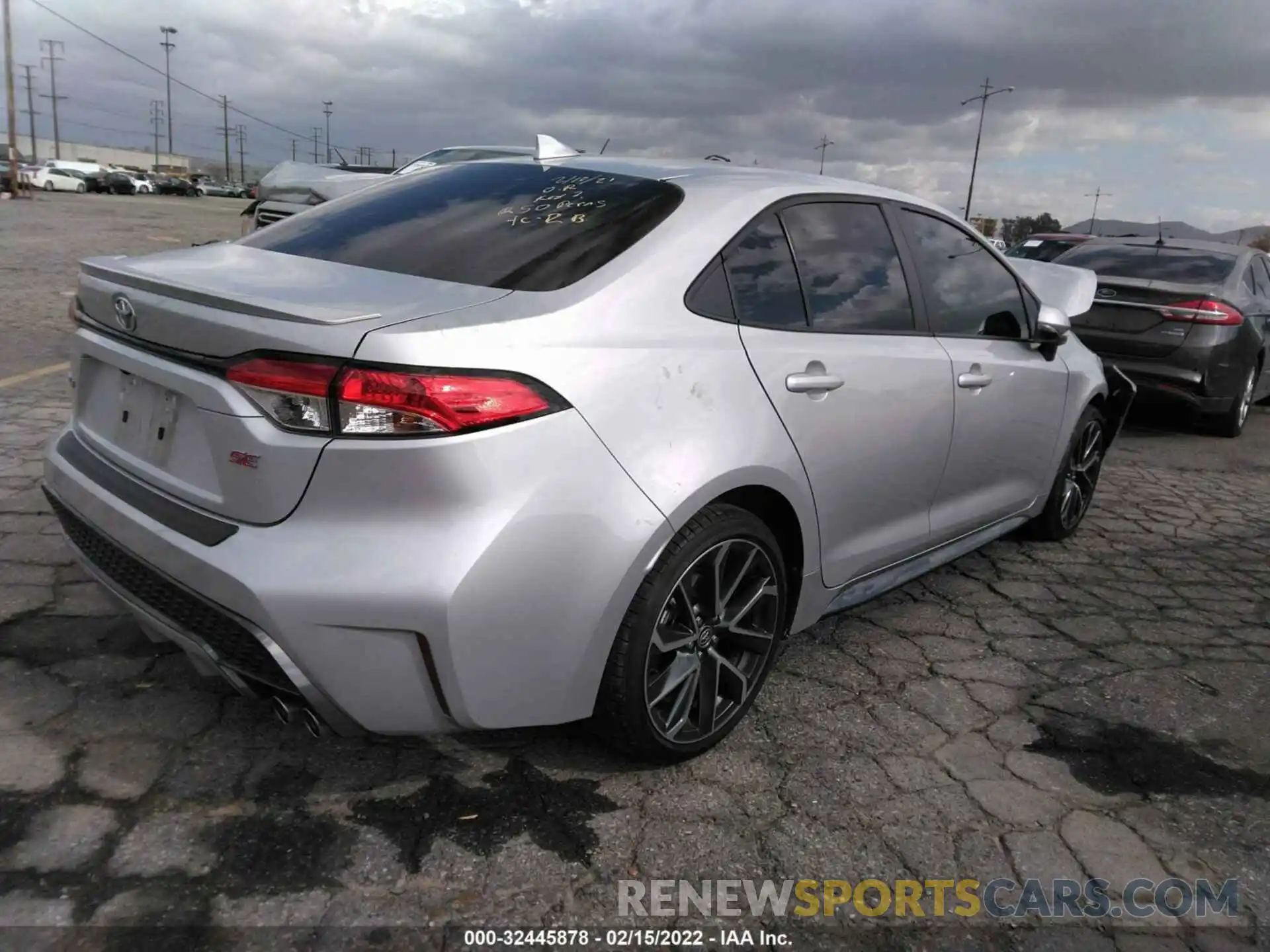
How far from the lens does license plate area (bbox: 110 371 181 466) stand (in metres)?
2.25

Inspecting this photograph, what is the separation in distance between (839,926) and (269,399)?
5.41ft

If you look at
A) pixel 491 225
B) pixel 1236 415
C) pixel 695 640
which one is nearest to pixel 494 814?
pixel 695 640

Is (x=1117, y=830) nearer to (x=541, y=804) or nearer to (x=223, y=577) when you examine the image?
(x=541, y=804)

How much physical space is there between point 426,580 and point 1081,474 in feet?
12.5

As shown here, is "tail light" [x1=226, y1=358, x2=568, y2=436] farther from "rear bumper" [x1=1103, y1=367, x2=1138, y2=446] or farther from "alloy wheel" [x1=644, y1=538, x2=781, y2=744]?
"rear bumper" [x1=1103, y1=367, x2=1138, y2=446]

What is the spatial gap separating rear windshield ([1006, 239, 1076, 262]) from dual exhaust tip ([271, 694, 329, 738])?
365 inches

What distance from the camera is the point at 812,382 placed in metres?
2.73

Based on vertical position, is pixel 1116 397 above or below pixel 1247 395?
above

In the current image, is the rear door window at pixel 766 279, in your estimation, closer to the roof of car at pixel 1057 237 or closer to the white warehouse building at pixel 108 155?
the roof of car at pixel 1057 237

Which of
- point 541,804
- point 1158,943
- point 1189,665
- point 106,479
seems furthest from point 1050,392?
point 106,479

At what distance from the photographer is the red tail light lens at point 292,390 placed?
1979mm

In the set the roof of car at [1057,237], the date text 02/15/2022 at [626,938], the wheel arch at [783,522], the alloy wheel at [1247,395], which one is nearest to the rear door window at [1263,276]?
the alloy wheel at [1247,395]

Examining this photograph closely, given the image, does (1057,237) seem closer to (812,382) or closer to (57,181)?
(812,382)

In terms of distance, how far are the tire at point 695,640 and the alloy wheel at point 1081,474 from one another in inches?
93.0
